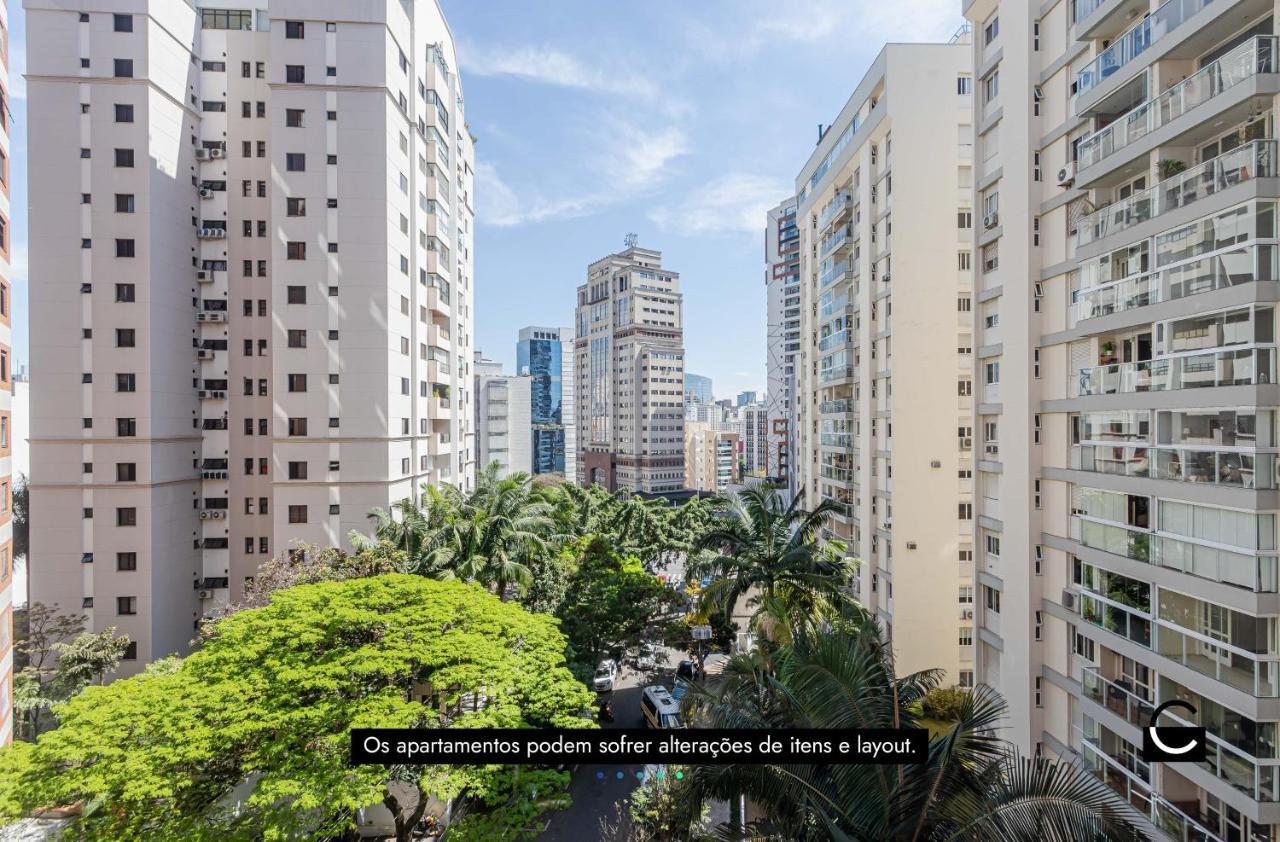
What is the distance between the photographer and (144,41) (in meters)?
28.6

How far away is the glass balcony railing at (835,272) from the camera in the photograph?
2966cm

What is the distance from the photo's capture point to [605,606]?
2439 cm

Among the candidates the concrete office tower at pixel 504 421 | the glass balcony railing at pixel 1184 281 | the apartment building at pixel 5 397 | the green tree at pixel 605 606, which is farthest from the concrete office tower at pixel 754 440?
the apartment building at pixel 5 397

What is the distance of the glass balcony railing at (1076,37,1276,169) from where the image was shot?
9.42 m

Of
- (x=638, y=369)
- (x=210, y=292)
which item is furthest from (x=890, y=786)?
Answer: (x=638, y=369)

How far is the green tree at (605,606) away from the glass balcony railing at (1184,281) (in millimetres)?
18851

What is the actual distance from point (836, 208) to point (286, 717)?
30891 millimetres

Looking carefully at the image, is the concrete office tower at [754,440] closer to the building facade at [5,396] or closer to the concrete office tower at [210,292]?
the concrete office tower at [210,292]

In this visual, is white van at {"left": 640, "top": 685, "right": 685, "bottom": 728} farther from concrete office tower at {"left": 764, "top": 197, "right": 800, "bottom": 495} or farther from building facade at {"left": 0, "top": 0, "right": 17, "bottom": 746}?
concrete office tower at {"left": 764, "top": 197, "right": 800, "bottom": 495}

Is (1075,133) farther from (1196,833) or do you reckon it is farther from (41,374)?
(41,374)

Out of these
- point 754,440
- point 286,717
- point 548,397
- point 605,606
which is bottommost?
point 605,606

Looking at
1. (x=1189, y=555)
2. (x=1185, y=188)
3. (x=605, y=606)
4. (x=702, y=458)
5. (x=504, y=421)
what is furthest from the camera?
(x=702, y=458)

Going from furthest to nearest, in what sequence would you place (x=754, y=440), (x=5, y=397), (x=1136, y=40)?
1. (x=754, y=440)
2. (x=5, y=397)
3. (x=1136, y=40)

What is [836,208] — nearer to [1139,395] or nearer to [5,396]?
[1139,395]
